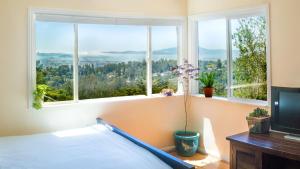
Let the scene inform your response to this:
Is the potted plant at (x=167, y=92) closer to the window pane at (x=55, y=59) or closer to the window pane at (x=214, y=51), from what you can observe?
the window pane at (x=214, y=51)

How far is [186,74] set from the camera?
14.7ft

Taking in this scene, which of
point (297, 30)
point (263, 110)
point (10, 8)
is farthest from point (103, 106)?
point (297, 30)

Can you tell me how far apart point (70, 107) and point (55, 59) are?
2.09ft

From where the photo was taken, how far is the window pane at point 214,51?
412 centimetres

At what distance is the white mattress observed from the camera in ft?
7.32

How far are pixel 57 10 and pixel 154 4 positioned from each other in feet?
4.65

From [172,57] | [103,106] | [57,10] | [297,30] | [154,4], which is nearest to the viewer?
[297,30]

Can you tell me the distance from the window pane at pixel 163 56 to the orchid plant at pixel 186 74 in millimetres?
130

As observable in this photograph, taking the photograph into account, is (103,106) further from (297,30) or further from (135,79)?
(297,30)

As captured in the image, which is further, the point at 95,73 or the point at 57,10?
the point at 95,73

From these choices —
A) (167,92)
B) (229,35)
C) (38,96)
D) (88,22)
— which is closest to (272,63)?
(229,35)

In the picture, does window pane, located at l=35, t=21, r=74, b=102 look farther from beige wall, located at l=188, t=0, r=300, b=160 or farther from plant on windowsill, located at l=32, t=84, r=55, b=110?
beige wall, located at l=188, t=0, r=300, b=160

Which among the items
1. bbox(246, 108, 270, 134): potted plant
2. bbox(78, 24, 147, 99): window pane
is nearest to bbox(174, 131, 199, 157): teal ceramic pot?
bbox(78, 24, 147, 99): window pane

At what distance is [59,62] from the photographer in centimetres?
368
